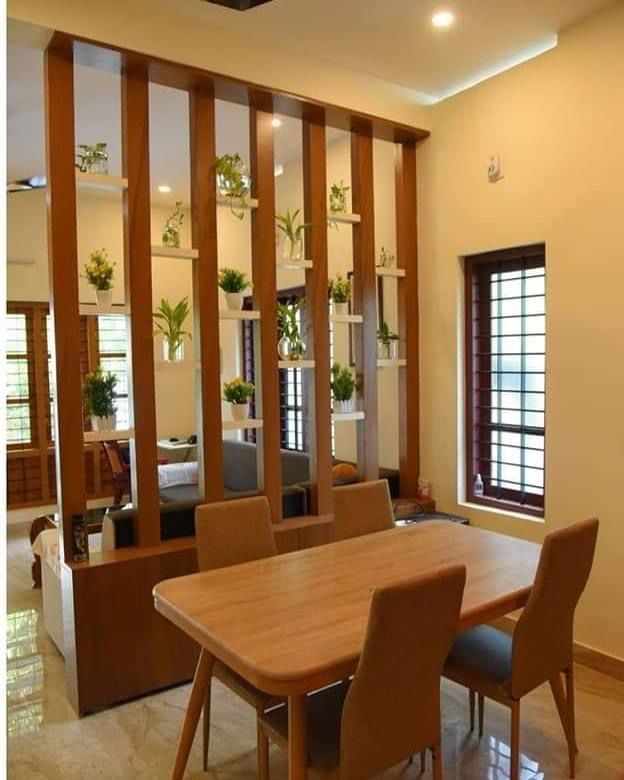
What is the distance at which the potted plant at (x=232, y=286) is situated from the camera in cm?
349

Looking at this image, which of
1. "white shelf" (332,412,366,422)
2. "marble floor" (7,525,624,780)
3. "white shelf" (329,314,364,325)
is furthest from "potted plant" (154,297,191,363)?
"marble floor" (7,525,624,780)

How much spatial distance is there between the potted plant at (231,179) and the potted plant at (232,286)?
12.9 inches

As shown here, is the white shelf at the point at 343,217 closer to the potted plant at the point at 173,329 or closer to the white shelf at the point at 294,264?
the white shelf at the point at 294,264

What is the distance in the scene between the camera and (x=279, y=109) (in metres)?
3.64

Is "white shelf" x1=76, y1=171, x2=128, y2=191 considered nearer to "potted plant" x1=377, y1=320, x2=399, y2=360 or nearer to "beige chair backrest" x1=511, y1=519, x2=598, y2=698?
"potted plant" x1=377, y1=320, x2=399, y2=360

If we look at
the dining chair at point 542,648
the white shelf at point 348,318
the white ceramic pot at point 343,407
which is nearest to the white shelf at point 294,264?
the white shelf at point 348,318

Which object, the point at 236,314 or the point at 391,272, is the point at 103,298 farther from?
the point at 391,272

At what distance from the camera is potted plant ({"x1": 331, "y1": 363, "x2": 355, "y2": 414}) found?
3.97 metres

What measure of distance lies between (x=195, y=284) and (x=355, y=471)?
5.53ft

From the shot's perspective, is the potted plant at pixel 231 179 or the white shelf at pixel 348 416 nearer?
the potted plant at pixel 231 179

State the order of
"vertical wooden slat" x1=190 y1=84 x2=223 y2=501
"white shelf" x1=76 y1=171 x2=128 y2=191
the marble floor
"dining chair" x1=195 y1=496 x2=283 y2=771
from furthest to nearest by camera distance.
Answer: "vertical wooden slat" x1=190 y1=84 x2=223 y2=501
"white shelf" x1=76 y1=171 x2=128 y2=191
"dining chair" x1=195 y1=496 x2=283 y2=771
the marble floor

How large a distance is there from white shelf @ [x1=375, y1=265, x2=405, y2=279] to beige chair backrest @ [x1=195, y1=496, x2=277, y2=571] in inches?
76.5

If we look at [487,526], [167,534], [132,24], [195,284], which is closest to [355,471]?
[487,526]

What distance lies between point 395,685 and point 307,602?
0.45 m
